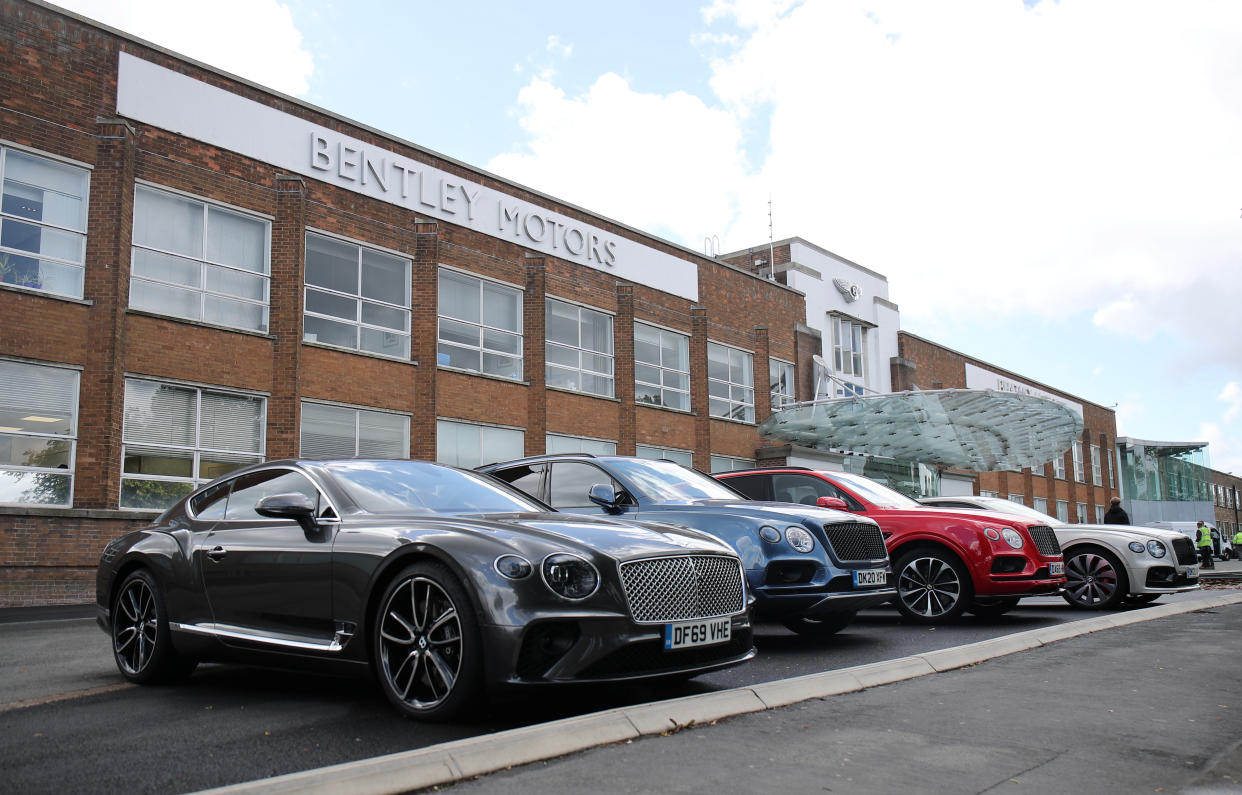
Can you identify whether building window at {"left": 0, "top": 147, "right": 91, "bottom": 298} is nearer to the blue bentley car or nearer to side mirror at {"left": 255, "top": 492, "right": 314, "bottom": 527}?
the blue bentley car

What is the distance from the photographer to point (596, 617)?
478cm

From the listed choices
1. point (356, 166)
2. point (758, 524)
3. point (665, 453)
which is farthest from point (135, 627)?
point (665, 453)

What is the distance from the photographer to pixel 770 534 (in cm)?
804

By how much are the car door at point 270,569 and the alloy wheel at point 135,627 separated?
630 millimetres

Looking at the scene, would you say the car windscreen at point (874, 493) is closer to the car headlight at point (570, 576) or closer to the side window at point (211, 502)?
the car headlight at point (570, 576)

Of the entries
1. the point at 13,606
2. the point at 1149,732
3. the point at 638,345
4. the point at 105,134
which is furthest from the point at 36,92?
the point at 1149,732

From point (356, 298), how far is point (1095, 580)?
14.8 meters

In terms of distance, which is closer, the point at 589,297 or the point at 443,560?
the point at 443,560

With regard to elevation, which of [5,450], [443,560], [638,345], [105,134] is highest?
[105,134]

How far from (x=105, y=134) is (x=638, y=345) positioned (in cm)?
1449

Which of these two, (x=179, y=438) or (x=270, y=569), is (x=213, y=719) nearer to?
(x=270, y=569)

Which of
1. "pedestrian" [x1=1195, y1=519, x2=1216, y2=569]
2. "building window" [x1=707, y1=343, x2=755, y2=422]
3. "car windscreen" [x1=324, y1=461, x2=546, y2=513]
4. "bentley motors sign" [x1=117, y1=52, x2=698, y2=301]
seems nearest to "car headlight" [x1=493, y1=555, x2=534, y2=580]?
"car windscreen" [x1=324, y1=461, x2=546, y2=513]

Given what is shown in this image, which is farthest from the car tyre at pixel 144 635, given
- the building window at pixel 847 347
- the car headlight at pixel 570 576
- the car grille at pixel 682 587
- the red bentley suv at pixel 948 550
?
the building window at pixel 847 347

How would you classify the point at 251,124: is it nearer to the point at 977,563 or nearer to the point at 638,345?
the point at 638,345
